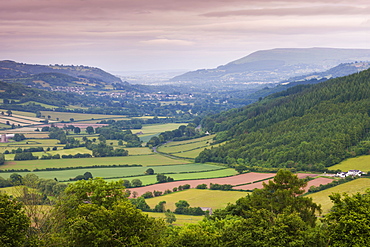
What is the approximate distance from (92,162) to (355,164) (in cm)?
6112

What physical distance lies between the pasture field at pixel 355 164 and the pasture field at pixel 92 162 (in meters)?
38.6

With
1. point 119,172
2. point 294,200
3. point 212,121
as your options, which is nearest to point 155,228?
point 294,200

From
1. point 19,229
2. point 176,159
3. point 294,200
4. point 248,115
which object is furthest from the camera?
point 248,115

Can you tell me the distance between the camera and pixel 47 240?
3030 centimetres

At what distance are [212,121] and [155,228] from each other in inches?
5968

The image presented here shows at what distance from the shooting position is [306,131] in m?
116

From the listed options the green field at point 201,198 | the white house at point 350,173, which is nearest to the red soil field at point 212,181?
the green field at point 201,198

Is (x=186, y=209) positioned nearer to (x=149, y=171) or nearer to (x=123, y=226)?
(x=149, y=171)

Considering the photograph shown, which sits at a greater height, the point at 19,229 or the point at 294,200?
the point at 19,229

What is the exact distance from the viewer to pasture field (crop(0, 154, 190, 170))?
10475cm

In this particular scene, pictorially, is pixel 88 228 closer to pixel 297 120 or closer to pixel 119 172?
pixel 119 172

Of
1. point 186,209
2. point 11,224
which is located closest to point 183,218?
point 186,209

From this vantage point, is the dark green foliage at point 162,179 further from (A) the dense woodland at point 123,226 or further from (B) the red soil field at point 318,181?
(A) the dense woodland at point 123,226

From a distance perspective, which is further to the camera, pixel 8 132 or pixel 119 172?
pixel 8 132
